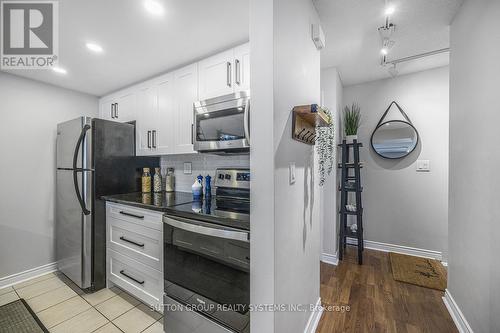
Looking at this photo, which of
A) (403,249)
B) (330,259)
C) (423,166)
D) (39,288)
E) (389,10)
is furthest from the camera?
(403,249)

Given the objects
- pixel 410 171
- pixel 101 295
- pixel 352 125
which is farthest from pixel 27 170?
pixel 410 171

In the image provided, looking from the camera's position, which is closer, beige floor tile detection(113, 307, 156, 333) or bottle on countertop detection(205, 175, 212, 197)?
beige floor tile detection(113, 307, 156, 333)

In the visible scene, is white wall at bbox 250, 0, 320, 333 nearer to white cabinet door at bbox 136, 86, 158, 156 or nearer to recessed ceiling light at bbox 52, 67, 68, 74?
white cabinet door at bbox 136, 86, 158, 156

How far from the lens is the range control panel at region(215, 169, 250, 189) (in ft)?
5.78

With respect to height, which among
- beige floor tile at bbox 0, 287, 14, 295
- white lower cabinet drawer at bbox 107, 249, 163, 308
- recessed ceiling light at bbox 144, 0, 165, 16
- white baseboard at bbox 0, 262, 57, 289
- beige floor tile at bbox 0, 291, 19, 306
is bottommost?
beige floor tile at bbox 0, 287, 14, 295

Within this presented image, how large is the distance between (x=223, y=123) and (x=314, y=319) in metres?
1.69

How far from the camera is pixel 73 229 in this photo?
7.13 feet

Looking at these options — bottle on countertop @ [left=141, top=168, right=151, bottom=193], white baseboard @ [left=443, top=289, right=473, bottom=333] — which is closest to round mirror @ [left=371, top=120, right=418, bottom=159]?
white baseboard @ [left=443, top=289, right=473, bottom=333]

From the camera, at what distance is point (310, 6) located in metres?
1.46

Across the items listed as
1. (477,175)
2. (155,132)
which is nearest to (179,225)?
(155,132)

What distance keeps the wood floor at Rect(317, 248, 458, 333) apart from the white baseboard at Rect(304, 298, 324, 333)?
0.03 metres

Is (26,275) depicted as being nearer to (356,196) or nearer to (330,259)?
(330,259)

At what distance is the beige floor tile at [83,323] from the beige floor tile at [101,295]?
6.3 inches

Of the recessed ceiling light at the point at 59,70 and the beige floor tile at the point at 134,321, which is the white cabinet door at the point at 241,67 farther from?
the beige floor tile at the point at 134,321
